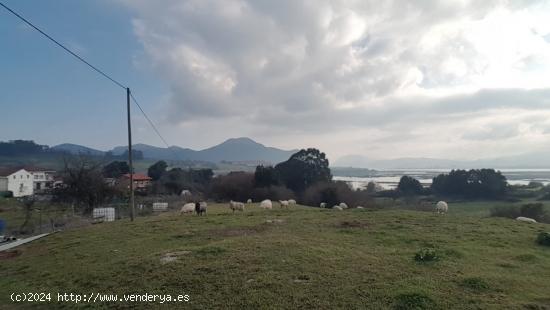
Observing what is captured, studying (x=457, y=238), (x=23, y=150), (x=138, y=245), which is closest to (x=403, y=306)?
(x=457, y=238)

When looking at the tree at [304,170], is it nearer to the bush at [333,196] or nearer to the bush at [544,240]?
the bush at [333,196]

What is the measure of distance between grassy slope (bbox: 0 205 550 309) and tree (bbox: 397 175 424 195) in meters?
64.2

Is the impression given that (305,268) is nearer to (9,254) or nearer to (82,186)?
(9,254)

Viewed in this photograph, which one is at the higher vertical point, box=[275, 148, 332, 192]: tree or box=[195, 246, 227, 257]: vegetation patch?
box=[275, 148, 332, 192]: tree

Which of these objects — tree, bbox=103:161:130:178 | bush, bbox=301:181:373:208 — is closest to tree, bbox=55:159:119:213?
bush, bbox=301:181:373:208

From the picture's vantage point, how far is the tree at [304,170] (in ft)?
229

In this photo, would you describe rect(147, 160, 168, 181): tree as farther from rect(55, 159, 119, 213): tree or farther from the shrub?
the shrub

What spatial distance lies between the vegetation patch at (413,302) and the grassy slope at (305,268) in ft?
0.38

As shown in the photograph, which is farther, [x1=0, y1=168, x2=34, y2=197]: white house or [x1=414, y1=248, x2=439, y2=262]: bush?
[x1=0, y1=168, x2=34, y2=197]: white house

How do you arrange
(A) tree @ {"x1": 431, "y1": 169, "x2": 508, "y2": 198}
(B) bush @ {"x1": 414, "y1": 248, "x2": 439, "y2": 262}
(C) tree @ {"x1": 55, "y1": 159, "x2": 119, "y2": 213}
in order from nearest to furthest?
1. (B) bush @ {"x1": 414, "y1": 248, "x2": 439, "y2": 262}
2. (C) tree @ {"x1": 55, "y1": 159, "x2": 119, "y2": 213}
3. (A) tree @ {"x1": 431, "y1": 169, "x2": 508, "y2": 198}

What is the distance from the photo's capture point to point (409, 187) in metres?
78.8

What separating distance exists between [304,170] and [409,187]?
25522 millimetres

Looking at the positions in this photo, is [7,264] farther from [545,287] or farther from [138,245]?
[545,287]

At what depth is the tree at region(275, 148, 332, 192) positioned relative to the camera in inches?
2749
